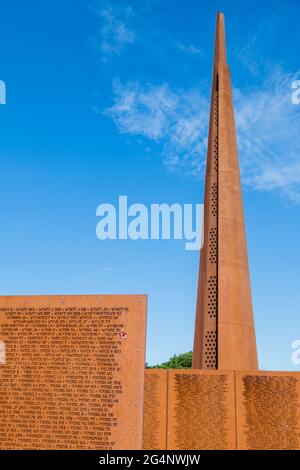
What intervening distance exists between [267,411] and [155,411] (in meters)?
3.54

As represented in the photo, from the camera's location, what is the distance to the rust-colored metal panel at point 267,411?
48.0 feet

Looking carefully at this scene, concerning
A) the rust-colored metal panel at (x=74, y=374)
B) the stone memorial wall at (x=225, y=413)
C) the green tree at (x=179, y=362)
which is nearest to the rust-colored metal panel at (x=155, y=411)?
the stone memorial wall at (x=225, y=413)

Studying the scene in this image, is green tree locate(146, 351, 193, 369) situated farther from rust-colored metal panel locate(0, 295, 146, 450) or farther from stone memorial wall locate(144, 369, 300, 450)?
rust-colored metal panel locate(0, 295, 146, 450)

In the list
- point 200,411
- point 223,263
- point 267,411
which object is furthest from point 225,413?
point 223,263

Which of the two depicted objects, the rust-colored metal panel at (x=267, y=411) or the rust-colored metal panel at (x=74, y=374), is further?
the rust-colored metal panel at (x=267, y=411)

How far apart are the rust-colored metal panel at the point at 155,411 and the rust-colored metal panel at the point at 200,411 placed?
0.16m

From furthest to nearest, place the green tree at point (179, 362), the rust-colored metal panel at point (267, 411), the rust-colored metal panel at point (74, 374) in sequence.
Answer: the green tree at point (179, 362) < the rust-colored metal panel at point (267, 411) < the rust-colored metal panel at point (74, 374)

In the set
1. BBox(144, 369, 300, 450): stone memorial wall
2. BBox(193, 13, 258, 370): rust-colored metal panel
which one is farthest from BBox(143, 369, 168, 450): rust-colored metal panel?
BBox(193, 13, 258, 370): rust-colored metal panel

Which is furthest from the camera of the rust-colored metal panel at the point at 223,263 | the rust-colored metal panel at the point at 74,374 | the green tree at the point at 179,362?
the green tree at the point at 179,362

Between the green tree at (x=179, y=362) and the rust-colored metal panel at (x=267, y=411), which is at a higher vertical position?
the green tree at (x=179, y=362)

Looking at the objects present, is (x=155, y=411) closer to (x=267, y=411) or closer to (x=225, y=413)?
(x=225, y=413)

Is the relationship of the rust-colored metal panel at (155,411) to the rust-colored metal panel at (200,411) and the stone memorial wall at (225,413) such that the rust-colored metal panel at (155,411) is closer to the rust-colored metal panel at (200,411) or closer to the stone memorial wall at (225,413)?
the stone memorial wall at (225,413)

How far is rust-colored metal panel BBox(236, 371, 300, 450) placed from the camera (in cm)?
1462

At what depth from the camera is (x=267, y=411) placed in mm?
14781
